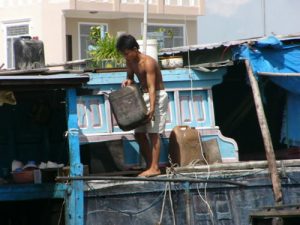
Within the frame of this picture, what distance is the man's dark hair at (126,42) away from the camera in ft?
40.6

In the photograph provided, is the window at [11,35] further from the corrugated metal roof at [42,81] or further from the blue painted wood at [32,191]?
the corrugated metal roof at [42,81]

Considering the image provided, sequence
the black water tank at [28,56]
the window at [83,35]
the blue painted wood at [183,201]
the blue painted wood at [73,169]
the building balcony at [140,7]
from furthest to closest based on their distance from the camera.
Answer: the window at [83,35], the building balcony at [140,7], the black water tank at [28,56], the blue painted wood at [183,201], the blue painted wood at [73,169]

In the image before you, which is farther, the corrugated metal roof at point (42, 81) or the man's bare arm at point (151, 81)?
the man's bare arm at point (151, 81)

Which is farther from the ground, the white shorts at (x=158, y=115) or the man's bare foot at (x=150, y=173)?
the white shorts at (x=158, y=115)

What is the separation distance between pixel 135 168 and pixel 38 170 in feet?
3.93

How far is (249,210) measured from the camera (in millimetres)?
12414

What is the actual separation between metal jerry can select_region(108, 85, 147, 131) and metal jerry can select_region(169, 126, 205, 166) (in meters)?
0.73

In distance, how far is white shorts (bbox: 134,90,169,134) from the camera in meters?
12.5

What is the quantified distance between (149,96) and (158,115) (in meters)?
0.27

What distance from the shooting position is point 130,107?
12.4m

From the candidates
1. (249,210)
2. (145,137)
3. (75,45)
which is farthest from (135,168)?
(75,45)

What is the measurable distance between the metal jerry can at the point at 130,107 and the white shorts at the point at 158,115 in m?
0.12

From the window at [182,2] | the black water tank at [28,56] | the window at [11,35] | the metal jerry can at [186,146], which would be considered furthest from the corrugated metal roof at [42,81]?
the window at [182,2]

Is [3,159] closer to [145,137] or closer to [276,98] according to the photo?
[145,137]
